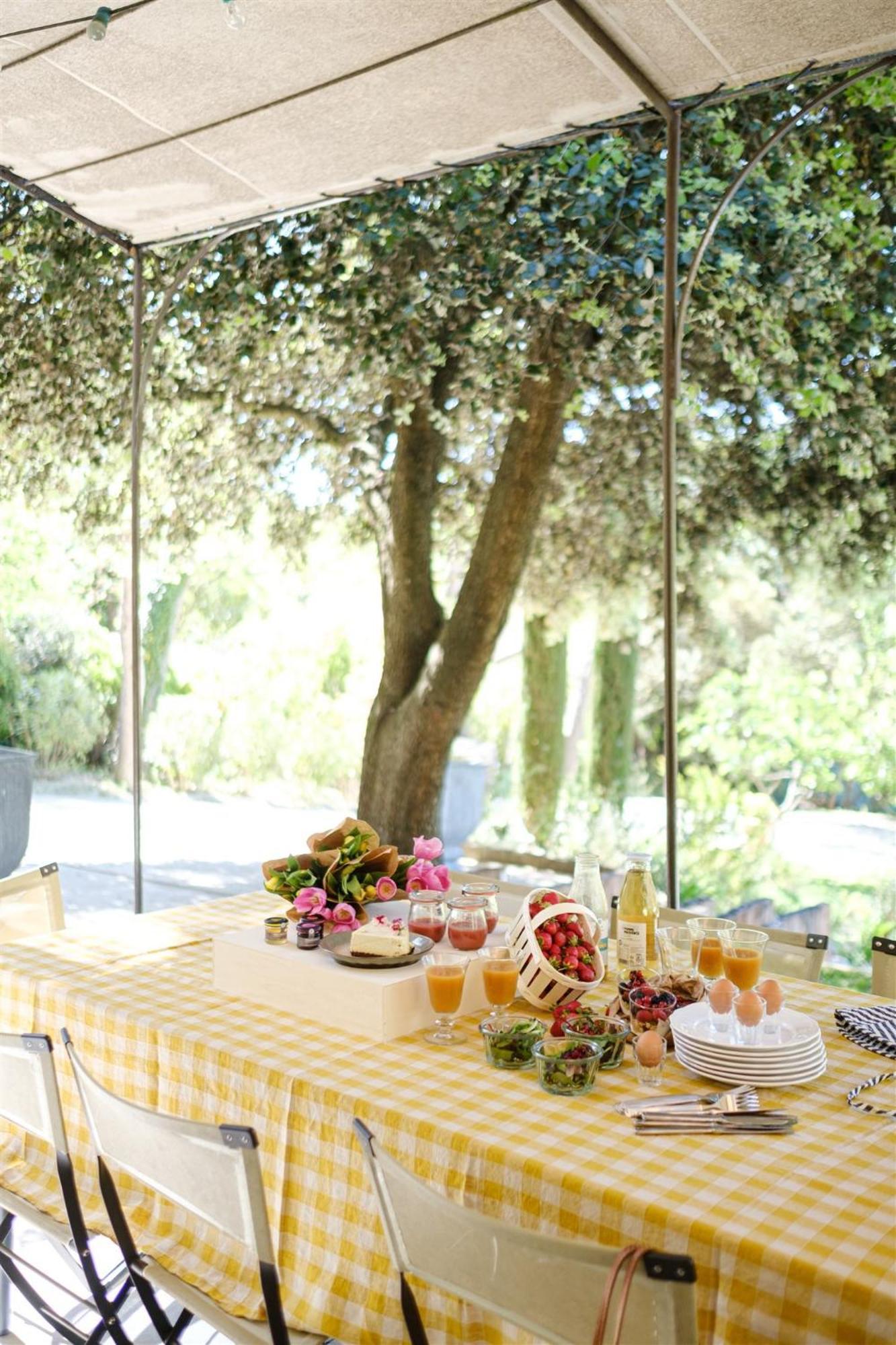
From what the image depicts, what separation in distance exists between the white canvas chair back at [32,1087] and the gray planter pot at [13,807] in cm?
485

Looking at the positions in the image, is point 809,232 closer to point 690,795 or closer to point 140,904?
point 690,795

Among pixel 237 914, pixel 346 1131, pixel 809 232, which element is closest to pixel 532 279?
pixel 809 232

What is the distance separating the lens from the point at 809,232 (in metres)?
5.52

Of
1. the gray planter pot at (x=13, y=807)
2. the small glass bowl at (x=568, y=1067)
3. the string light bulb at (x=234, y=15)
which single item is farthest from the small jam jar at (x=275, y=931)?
the gray planter pot at (x=13, y=807)

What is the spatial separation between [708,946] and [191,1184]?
94cm

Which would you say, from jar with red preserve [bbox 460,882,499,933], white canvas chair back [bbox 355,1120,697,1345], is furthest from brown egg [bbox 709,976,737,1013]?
white canvas chair back [bbox 355,1120,697,1345]

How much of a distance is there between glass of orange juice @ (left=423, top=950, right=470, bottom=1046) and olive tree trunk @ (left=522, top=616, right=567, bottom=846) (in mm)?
4816

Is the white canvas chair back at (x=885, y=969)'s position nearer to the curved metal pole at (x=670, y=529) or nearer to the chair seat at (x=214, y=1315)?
the curved metal pole at (x=670, y=529)

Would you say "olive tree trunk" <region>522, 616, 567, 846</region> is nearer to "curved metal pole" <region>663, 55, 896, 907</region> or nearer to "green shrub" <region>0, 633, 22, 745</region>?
"green shrub" <region>0, 633, 22, 745</region>

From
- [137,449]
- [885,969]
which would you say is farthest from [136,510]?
[885,969]

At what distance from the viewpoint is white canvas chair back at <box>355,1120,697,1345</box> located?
1.11 m

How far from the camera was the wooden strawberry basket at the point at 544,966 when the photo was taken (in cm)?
197

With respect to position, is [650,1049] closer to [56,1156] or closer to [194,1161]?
[194,1161]

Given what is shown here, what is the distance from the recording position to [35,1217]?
191cm
